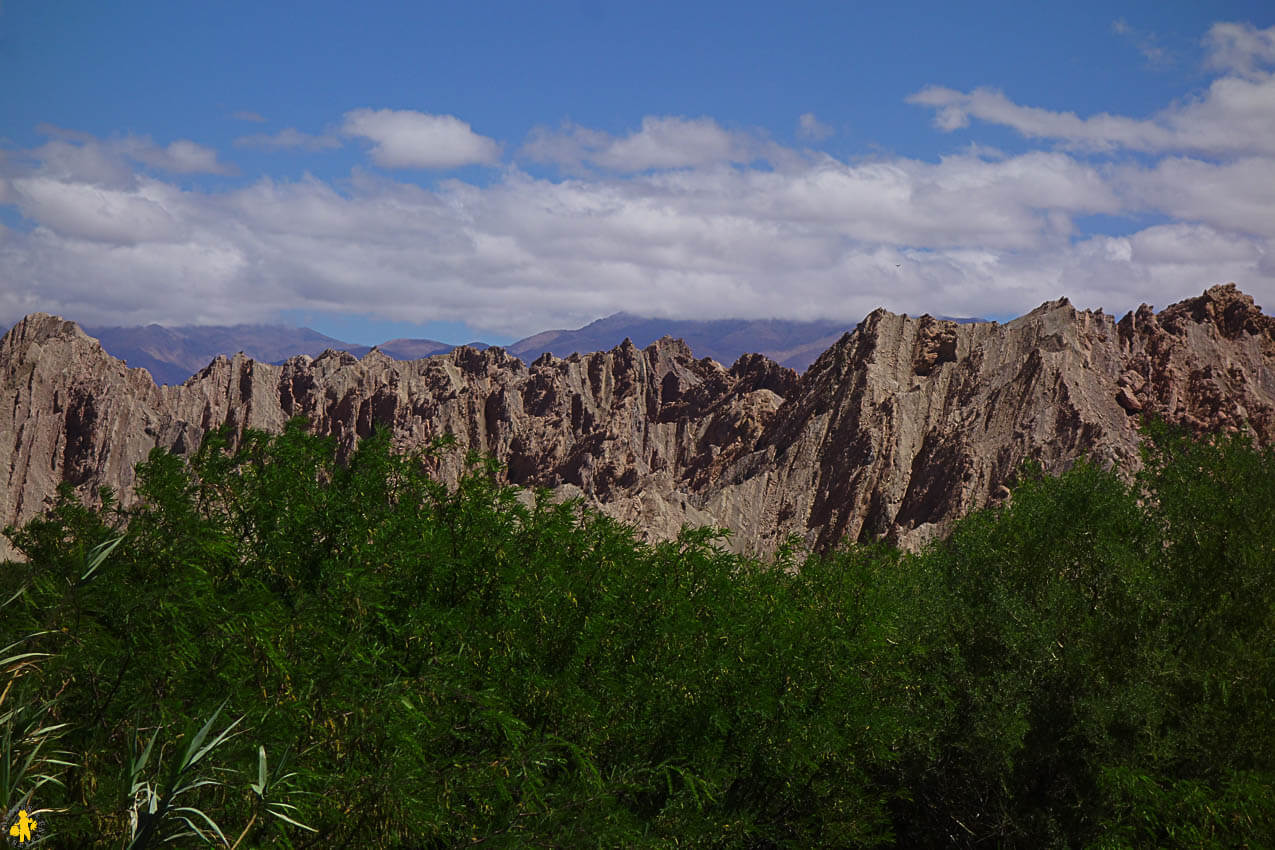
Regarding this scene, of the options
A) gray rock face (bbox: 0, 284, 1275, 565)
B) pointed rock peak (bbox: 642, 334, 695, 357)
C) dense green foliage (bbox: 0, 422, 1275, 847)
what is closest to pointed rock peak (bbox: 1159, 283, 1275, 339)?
gray rock face (bbox: 0, 284, 1275, 565)

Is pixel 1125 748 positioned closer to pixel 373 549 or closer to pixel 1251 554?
pixel 1251 554

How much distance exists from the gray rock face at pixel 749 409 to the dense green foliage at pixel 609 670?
91.5 feet

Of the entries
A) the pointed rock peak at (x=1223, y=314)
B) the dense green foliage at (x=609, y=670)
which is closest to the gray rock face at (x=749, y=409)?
the pointed rock peak at (x=1223, y=314)

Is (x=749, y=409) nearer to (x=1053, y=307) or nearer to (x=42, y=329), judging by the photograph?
(x=1053, y=307)

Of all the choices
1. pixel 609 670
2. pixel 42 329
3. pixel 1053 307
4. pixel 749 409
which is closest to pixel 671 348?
pixel 749 409

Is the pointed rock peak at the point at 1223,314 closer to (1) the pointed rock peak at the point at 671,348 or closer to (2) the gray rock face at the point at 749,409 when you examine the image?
(2) the gray rock face at the point at 749,409

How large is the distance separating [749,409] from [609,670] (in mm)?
107121

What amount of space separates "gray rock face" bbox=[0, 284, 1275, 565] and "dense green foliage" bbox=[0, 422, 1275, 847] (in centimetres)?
2789

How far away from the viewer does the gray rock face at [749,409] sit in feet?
273

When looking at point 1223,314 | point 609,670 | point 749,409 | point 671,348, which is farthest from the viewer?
point 671,348

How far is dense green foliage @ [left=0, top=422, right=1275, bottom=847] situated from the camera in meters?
12.0

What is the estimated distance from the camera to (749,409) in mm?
125125

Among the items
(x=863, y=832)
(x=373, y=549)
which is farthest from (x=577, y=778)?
(x=863, y=832)

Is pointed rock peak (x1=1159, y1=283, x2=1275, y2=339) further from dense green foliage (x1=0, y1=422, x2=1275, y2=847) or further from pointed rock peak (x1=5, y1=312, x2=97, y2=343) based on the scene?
pointed rock peak (x1=5, y1=312, x2=97, y2=343)
